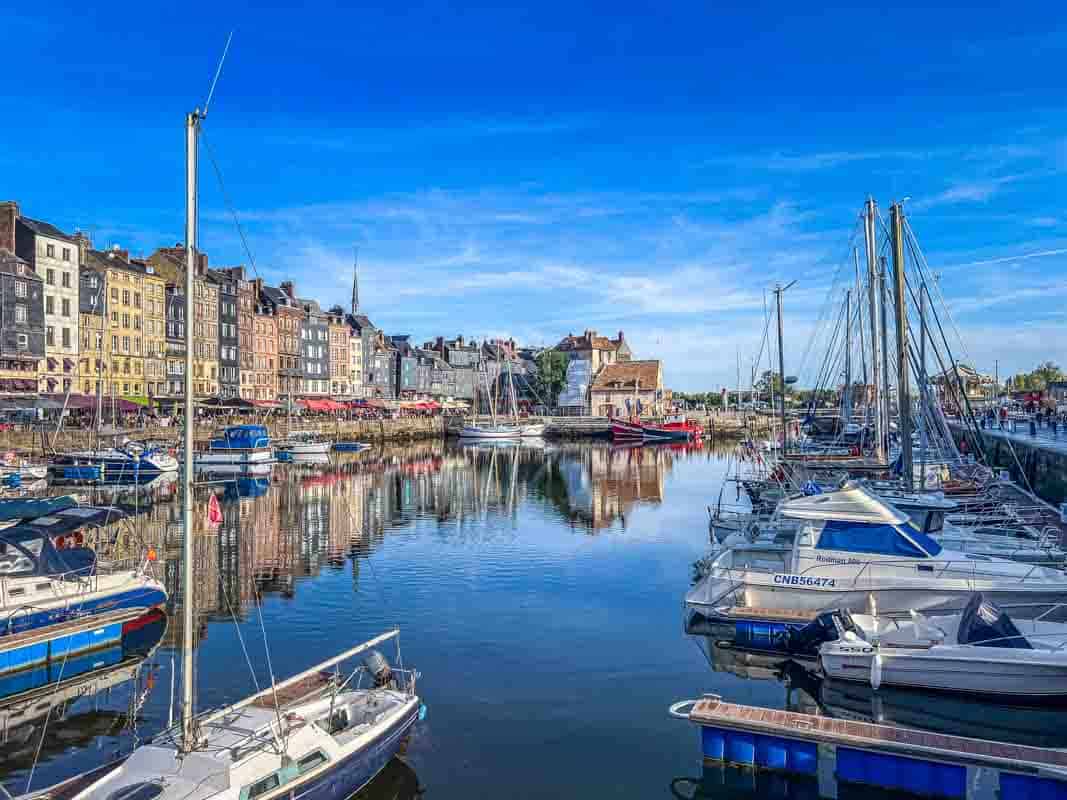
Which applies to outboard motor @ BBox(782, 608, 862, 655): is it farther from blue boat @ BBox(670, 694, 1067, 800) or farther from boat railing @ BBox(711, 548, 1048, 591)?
blue boat @ BBox(670, 694, 1067, 800)

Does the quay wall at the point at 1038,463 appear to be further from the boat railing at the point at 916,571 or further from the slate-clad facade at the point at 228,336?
the slate-clad facade at the point at 228,336

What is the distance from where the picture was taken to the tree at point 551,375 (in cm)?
14038

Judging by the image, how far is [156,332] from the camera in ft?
309

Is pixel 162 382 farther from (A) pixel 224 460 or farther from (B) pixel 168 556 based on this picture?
(B) pixel 168 556

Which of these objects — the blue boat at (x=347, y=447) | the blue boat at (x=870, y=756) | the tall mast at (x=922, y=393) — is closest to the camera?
the blue boat at (x=870, y=756)

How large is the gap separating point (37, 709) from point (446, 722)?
8.55 m

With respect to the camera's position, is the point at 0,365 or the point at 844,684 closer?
the point at 844,684

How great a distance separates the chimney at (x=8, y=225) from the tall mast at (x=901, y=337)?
77179 mm

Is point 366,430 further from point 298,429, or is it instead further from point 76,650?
point 76,650

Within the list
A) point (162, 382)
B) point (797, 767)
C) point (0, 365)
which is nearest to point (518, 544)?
point (797, 767)

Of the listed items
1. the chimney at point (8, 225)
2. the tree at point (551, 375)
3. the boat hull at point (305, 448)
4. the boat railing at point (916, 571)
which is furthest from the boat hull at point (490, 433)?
the boat railing at point (916, 571)

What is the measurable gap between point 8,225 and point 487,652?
76.8m

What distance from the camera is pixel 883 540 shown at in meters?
21.1

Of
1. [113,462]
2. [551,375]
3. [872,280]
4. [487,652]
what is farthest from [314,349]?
[487,652]
